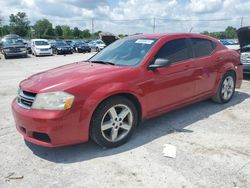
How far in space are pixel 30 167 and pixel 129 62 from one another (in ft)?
6.86

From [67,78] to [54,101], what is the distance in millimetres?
453

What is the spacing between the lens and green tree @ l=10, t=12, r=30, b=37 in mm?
85188

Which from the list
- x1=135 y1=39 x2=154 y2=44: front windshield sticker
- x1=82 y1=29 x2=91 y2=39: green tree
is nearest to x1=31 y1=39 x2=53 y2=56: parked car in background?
x1=135 y1=39 x2=154 y2=44: front windshield sticker

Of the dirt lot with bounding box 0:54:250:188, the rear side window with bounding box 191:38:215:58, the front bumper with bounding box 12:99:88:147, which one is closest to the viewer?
the dirt lot with bounding box 0:54:250:188

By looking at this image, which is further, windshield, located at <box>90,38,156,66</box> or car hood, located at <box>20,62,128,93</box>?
windshield, located at <box>90,38,156,66</box>

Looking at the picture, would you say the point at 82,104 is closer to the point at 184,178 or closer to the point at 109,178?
the point at 109,178

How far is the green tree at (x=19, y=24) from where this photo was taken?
279 feet

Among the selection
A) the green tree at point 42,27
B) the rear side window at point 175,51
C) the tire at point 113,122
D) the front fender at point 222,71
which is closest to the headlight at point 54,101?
the tire at point 113,122

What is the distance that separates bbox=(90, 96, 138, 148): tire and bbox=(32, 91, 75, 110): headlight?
1.37ft

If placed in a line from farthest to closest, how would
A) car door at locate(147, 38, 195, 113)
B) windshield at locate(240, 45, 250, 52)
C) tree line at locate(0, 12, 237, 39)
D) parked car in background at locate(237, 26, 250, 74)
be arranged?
tree line at locate(0, 12, 237, 39), windshield at locate(240, 45, 250, 52), parked car in background at locate(237, 26, 250, 74), car door at locate(147, 38, 195, 113)

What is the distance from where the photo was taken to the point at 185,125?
460 cm

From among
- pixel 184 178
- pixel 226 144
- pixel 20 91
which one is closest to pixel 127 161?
pixel 184 178

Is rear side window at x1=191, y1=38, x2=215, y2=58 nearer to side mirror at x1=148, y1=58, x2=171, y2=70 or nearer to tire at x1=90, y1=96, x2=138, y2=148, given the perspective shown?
side mirror at x1=148, y1=58, x2=171, y2=70

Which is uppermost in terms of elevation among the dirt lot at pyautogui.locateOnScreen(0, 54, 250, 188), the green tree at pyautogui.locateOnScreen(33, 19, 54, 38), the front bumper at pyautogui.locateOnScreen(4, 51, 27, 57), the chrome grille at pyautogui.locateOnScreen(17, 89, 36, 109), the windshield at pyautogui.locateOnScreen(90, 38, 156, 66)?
the green tree at pyautogui.locateOnScreen(33, 19, 54, 38)
